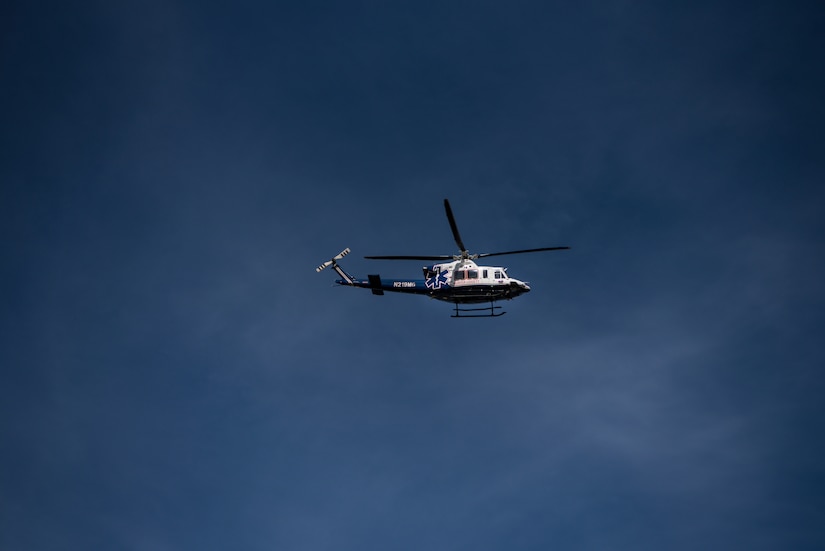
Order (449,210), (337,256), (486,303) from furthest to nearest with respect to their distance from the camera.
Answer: (337,256) < (486,303) < (449,210)

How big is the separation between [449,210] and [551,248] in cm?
693

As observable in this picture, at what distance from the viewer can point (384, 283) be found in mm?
52781

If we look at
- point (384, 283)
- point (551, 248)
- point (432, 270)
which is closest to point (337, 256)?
point (384, 283)

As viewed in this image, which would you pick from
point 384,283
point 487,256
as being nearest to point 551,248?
point 487,256

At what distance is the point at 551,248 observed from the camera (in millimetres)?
45750

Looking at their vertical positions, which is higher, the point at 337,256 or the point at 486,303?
the point at 337,256

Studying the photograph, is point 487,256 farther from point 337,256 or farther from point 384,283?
point 337,256

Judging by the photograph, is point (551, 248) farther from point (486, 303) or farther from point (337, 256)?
point (337, 256)

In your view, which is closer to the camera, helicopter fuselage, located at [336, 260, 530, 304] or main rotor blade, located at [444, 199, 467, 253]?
main rotor blade, located at [444, 199, 467, 253]

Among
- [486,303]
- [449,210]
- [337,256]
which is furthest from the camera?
[337,256]

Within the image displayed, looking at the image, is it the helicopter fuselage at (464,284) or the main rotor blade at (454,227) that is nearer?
the main rotor blade at (454,227)

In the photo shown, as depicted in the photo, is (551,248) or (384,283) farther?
(384,283)

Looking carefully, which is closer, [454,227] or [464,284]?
[454,227]

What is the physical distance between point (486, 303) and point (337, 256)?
1238 centimetres
